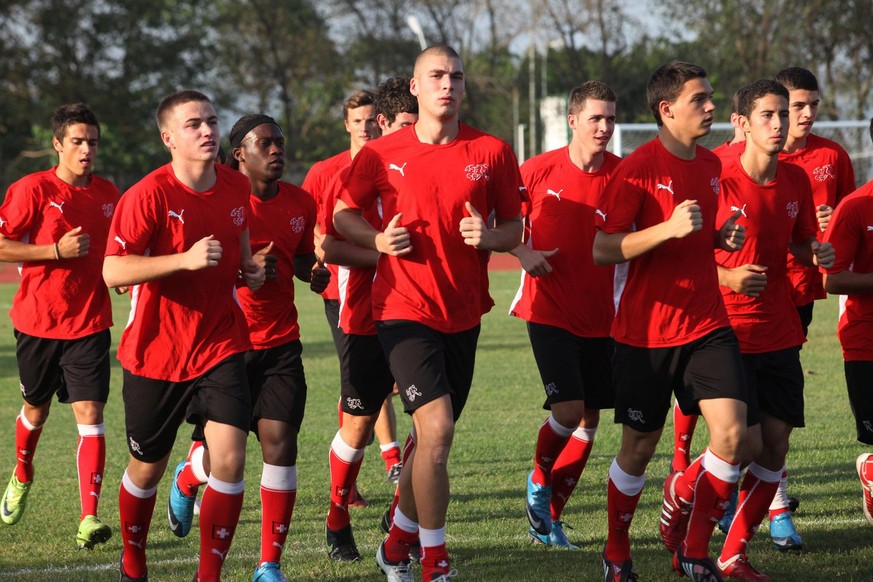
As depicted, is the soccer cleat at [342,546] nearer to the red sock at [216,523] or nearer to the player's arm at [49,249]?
the red sock at [216,523]

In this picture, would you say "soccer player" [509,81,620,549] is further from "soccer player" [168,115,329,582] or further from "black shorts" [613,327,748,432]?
"soccer player" [168,115,329,582]

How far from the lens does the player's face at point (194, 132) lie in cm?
545

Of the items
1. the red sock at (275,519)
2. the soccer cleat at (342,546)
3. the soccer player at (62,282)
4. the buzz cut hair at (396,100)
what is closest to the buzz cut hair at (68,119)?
the soccer player at (62,282)

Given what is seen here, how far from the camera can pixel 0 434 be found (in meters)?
10.8

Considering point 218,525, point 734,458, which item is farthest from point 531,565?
point 218,525

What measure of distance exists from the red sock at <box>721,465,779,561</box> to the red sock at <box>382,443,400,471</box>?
3.10 meters

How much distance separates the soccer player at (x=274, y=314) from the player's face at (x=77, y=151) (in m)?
1.20

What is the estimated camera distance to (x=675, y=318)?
18.3 ft

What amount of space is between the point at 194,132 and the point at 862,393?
12.0 ft

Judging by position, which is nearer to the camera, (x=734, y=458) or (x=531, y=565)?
(x=734, y=458)

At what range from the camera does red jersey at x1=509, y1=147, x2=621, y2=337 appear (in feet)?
22.7

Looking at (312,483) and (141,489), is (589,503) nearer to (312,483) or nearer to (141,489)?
(312,483)

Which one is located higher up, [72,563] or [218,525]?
[218,525]

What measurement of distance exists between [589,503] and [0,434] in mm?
5782
